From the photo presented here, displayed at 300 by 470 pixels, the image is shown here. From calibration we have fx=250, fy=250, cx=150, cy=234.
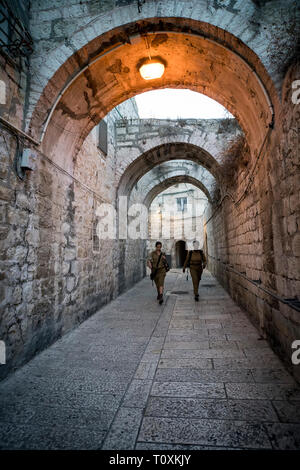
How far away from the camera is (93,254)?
5.85m

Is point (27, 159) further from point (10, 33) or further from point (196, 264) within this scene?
point (196, 264)

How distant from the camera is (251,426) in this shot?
1.87 metres

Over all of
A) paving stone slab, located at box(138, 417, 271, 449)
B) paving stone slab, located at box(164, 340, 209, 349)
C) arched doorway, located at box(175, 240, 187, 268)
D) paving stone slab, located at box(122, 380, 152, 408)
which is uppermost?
arched doorway, located at box(175, 240, 187, 268)

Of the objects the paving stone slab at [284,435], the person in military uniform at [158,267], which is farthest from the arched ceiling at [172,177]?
the paving stone slab at [284,435]

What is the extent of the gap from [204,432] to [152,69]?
464 cm

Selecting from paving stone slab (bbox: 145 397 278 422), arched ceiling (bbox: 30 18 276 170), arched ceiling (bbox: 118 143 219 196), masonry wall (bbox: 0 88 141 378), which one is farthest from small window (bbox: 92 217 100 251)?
paving stone slab (bbox: 145 397 278 422)

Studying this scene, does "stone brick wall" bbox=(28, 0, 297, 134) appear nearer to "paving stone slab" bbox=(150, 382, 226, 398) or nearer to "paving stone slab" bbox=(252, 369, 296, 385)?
"paving stone slab" bbox=(252, 369, 296, 385)

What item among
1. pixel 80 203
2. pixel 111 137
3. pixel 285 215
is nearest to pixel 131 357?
pixel 285 215

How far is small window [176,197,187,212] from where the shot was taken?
22.5m

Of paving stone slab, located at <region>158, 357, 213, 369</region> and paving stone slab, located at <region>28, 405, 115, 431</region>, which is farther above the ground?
paving stone slab, located at <region>28, 405, 115, 431</region>

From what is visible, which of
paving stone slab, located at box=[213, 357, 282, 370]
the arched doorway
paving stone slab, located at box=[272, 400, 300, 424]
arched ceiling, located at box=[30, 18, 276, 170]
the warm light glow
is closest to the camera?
paving stone slab, located at box=[272, 400, 300, 424]

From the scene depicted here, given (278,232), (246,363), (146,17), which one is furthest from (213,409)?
(146,17)

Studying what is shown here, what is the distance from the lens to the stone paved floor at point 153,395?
5.85 ft
